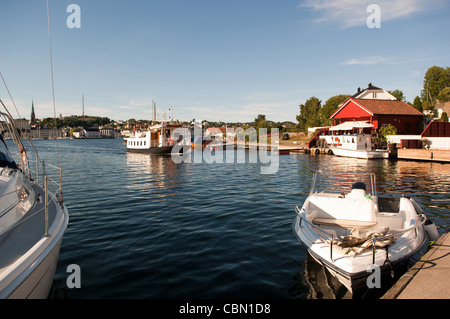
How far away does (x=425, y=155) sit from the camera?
108 ft

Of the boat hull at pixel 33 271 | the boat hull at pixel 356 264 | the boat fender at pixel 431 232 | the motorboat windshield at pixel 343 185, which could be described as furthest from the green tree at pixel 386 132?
the boat hull at pixel 33 271

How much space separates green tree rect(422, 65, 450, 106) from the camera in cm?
8769

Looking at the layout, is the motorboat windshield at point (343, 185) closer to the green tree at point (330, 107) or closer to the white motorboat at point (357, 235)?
the white motorboat at point (357, 235)

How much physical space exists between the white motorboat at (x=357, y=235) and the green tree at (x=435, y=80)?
324 ft

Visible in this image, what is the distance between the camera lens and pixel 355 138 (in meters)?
41.2

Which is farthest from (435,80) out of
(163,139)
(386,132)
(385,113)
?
(163,139)

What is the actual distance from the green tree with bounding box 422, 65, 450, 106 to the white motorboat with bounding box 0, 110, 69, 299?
348ft

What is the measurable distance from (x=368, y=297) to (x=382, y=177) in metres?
20.0

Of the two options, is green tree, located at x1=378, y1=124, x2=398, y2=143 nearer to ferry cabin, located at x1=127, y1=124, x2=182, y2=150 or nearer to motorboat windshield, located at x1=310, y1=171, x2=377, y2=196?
motorboat windshield, located at x1=310, y1=171, x2=377, y2=196

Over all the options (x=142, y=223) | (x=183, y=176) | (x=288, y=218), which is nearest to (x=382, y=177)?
(x=288, y=218)

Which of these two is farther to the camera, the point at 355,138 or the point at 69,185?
the point at 355,138

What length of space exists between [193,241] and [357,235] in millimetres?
5292
